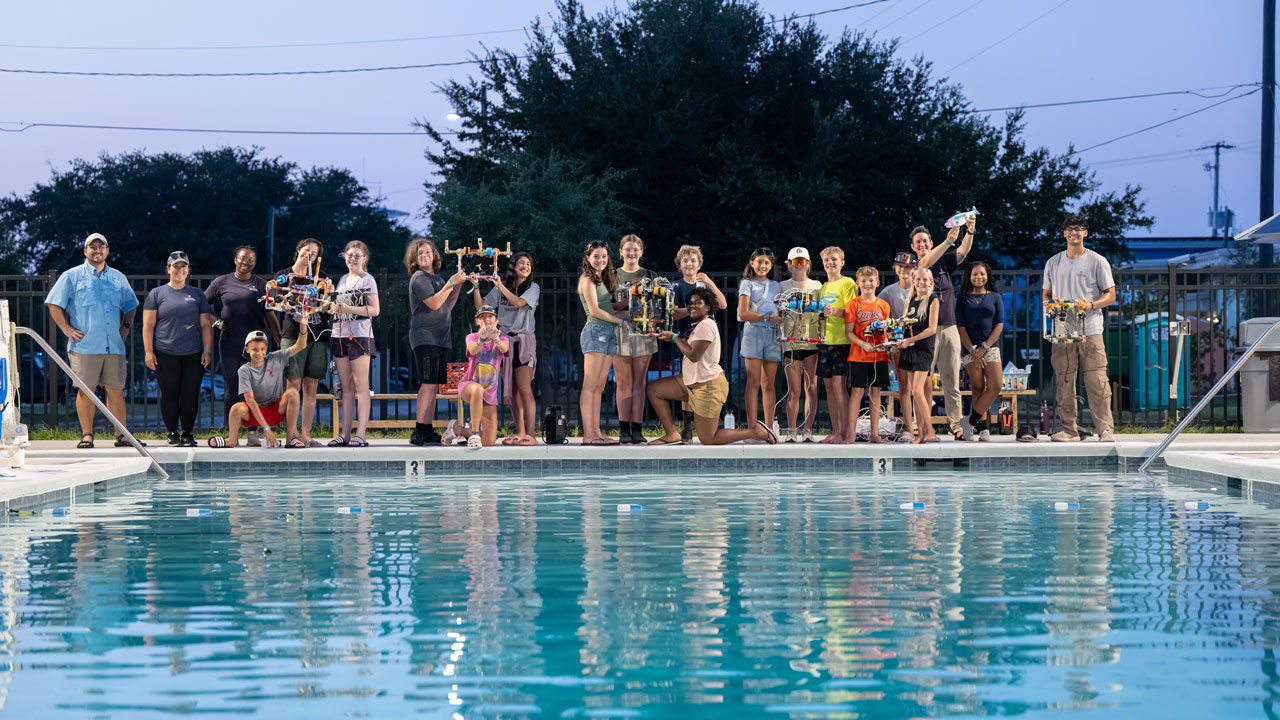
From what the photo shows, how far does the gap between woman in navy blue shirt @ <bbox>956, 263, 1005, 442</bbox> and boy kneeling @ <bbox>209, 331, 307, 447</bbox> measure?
19.1 ft

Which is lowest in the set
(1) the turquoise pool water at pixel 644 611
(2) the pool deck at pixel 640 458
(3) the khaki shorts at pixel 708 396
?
(1) the turquoise pool water at pixel 644 611

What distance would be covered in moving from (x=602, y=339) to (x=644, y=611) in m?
6.70

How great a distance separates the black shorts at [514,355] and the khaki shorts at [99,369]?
338 centimetres

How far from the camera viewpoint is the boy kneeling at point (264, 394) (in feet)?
38.5

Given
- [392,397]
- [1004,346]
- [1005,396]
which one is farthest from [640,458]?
[1004,346]

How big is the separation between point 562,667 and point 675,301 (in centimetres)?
772

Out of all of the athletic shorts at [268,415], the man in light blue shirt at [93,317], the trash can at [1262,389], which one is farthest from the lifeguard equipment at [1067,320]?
the man in light blue shirt at [93,317]

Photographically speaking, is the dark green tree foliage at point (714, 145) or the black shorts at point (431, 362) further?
the dark green tree foliage at point (714, 145)

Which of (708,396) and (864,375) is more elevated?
(864,375)

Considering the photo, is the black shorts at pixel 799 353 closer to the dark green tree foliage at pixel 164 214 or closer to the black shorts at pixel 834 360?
the black shorts at pixel 834 360

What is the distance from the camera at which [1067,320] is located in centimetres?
1229

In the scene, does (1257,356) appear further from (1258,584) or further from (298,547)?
(298,547)

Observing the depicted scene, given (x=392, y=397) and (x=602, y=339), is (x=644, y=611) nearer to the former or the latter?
(x=602, y=339)

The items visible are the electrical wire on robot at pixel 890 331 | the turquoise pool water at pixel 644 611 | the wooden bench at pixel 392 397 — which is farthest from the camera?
the wooden bench at pixel 392 397
